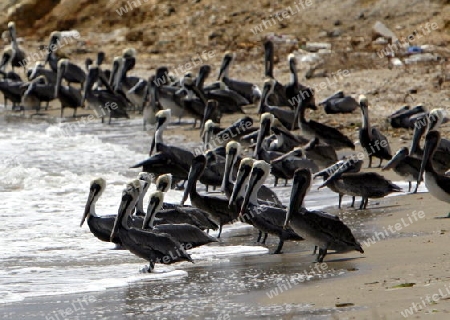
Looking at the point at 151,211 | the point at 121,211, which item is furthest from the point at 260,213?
the point at 121,211

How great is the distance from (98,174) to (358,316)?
848 centimetres

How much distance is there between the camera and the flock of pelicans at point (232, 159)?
8594 millimetres

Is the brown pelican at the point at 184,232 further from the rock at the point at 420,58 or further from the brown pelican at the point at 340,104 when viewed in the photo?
the rock at the point at 420,58

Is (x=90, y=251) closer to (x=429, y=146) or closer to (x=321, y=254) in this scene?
(x=321, y=254)

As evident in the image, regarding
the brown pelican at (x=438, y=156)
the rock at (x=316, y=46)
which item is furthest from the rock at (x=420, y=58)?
the brown pelican at (x=438, y=156)

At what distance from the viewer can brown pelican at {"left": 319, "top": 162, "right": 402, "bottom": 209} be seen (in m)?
10.7

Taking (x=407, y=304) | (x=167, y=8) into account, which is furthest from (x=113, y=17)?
(x=407, y=304)

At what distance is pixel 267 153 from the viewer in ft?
44.1

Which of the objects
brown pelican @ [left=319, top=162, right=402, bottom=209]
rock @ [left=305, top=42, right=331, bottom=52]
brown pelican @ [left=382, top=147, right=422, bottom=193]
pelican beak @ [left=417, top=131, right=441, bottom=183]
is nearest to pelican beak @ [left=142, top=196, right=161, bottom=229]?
brown pelican @ [left=319, top=162, right=402, bottom=209]

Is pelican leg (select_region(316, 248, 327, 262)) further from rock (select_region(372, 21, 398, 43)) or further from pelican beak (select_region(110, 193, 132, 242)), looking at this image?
rock (select_region(372, 21, 398, 43))

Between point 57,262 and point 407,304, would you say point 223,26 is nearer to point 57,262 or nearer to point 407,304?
point 57,262

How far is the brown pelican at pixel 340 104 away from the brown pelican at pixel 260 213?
7177 mm

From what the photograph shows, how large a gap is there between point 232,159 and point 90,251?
267 centimetres

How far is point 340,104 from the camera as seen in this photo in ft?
55.2
